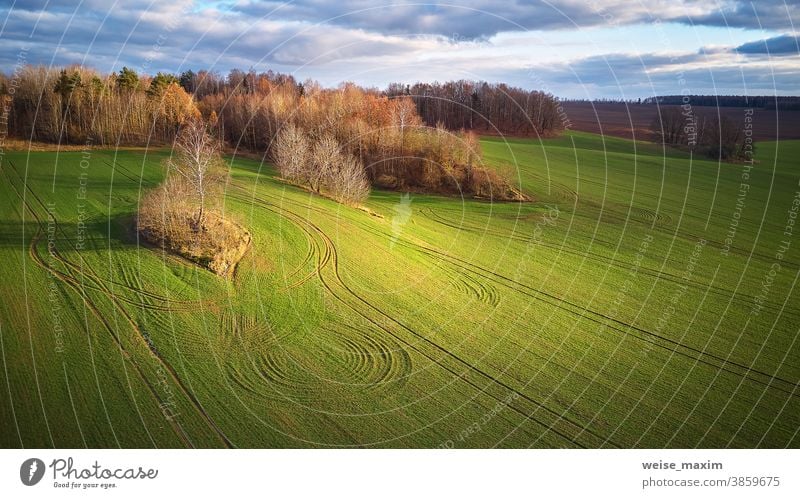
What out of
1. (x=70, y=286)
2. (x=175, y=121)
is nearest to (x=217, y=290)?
(x=70, y=286)

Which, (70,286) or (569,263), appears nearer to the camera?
(70,286)

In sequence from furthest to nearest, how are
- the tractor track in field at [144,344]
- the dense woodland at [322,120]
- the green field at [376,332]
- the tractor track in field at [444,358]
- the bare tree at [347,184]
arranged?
the dense woodland at [322,120] → the bare tree at [347,184] → the tractor track in field at [444,358] → the green field at [376,332] → the tractor track in field at [144,344]

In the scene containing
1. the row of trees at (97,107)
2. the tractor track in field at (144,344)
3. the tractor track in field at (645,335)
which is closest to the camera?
the tractor track in field at (144,344)

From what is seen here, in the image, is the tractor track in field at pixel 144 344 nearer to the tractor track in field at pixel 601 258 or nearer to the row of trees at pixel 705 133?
the tractor track in field at pixel 601 258

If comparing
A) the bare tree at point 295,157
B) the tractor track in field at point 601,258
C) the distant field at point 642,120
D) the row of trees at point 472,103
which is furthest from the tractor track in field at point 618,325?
the distant field at point 642,120

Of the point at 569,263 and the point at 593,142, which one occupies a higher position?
the point at 593,142

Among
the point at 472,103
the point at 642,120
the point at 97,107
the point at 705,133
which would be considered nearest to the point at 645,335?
the point at 472,103

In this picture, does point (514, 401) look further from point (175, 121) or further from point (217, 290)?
point (175, 121)
